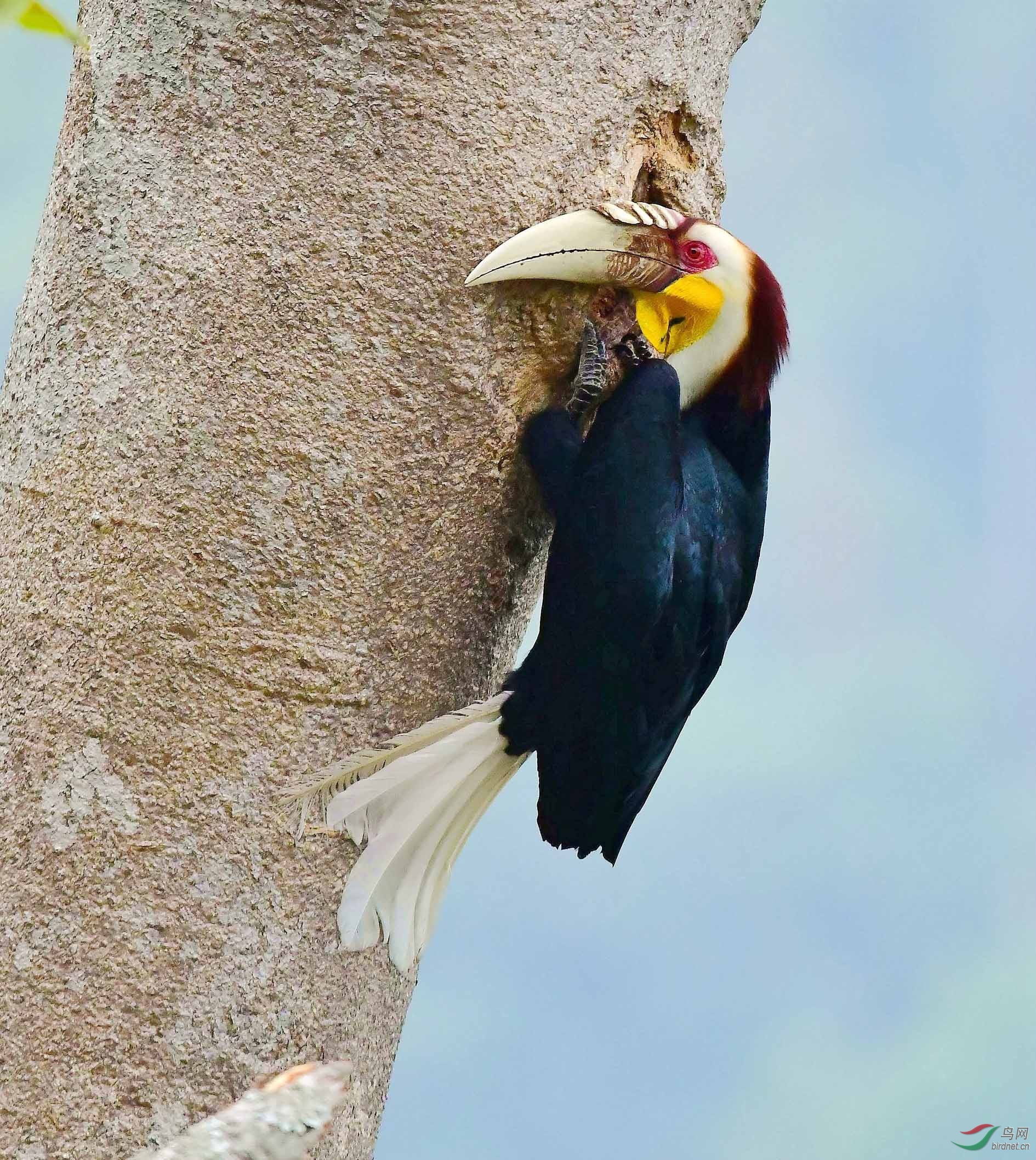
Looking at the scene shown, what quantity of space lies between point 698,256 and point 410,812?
870mm

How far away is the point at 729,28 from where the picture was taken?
2.29m

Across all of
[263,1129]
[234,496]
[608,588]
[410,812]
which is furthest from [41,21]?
[410,812]

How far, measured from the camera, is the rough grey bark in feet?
5.92

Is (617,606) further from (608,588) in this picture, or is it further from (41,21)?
(41,21)

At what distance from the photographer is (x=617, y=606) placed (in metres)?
1.95

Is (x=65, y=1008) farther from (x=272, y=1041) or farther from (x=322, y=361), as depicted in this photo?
(x=322, y=361)

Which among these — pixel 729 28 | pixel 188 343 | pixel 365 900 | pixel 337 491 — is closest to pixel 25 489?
pixel 188 343

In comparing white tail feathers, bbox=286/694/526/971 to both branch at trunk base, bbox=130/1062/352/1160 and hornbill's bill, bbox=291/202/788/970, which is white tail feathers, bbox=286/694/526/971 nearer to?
hornbill's bill, bbox=291/202/788/970

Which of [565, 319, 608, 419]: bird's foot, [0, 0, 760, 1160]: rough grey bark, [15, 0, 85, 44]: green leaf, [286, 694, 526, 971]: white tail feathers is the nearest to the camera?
[15, 0, 85, 44]: green leaf

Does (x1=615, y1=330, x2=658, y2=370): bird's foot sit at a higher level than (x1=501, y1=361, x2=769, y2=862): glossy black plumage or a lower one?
higher

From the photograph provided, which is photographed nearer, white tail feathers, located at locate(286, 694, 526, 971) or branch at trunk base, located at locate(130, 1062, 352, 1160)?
branch at trunk base, located at locate(130, 1062, 352, 1160)

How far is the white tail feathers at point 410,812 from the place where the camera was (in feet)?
6.25

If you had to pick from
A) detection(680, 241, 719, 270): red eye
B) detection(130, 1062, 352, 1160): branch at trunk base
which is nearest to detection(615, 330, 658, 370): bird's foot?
detection(680, 241, 719, 270): red eye

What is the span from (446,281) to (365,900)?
0.81 meters
